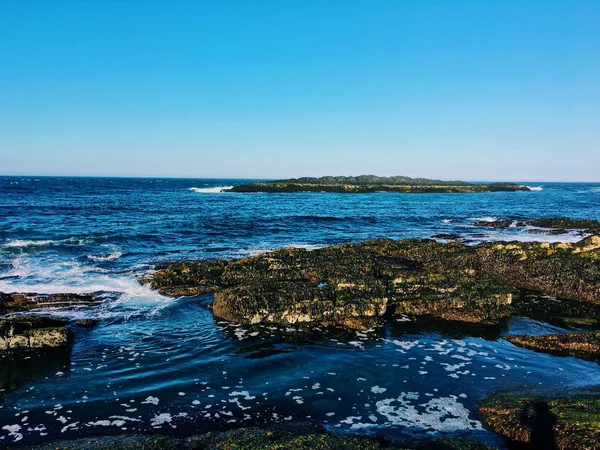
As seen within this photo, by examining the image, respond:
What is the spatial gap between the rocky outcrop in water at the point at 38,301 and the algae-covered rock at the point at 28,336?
3.82m

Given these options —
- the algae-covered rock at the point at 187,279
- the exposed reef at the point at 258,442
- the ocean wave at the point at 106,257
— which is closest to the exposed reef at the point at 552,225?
the algae-covered rock at the point at 187,279

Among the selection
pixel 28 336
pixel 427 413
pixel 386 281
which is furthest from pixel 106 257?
pixel 427 413

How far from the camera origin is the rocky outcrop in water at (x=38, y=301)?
16780 millimetres

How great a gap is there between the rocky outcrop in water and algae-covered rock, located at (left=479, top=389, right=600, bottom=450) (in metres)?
15.6

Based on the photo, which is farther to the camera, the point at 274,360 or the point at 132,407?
the point at 274,360

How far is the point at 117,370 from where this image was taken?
11.7 metres

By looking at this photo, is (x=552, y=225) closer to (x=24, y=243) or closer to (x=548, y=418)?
(x=548, y=418)

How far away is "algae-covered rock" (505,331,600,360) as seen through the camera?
42.0 feet

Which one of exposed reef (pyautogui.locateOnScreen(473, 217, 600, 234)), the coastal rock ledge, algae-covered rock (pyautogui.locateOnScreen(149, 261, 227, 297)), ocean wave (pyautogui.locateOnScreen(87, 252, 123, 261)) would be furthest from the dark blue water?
exposed reef (pyautogui.locateOnScreen(473, 217, 600, 234))

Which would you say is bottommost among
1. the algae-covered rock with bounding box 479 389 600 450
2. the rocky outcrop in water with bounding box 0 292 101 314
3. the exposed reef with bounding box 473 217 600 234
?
the rocky outcrop in water with bounding box 0 292 101 314

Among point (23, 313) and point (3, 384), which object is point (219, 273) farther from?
point (3, 384)

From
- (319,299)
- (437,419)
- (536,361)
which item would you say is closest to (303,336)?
(319,299)

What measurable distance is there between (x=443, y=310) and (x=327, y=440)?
33.8ft

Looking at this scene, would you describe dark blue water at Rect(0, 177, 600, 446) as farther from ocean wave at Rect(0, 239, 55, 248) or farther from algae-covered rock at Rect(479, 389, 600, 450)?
ocean wave at Rect(0, 239, 55, 248)
